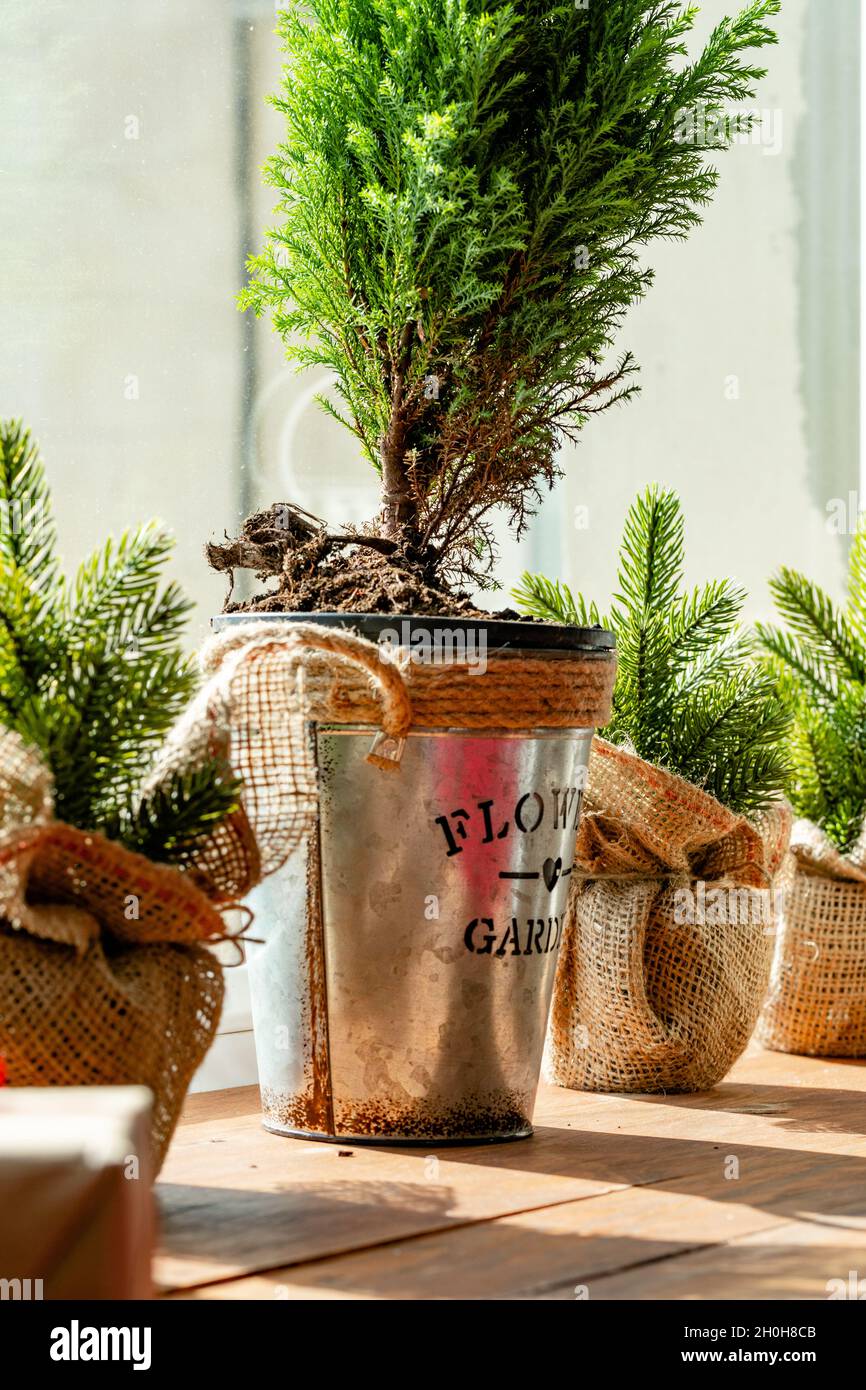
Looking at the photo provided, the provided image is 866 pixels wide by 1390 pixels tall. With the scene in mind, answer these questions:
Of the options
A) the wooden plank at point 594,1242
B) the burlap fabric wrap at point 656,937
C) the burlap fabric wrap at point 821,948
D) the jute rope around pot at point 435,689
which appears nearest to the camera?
the wooden plank at point 594,1242

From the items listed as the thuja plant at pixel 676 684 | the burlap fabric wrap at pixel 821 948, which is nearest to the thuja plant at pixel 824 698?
the burlap fabric wrap at pixel 821 948

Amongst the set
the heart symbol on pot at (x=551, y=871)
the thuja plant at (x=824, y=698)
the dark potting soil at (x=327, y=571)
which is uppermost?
the dark potting soil at (x=327, y=571)

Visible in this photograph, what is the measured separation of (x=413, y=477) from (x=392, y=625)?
0.23 m

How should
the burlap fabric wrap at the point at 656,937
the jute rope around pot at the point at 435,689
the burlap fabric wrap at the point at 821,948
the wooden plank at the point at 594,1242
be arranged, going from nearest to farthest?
1. the wooden plank at the point at 594,1242
2. the jute rope around pot at the point at 435,689
3. the burlap fabric wrap at the point at 656,937
4. the burlap fabric wrap at the point at 821,948

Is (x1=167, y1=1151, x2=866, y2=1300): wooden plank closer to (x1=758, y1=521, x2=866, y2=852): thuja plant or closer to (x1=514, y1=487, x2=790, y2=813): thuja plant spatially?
(x1=514, y1=487, x2=790, y2=813): thuja plant

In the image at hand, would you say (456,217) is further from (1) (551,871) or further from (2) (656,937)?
(2) (656,937)

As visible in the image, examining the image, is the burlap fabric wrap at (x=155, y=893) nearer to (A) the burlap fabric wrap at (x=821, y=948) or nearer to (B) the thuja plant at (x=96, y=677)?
(B) the thuja plant at (x=96, y=677)

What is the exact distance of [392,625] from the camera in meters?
1.11

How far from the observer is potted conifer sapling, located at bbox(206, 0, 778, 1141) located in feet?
3.69

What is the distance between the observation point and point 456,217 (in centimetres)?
119

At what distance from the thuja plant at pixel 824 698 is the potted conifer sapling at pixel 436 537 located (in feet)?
1.57

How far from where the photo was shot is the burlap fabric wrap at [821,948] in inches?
61.4
